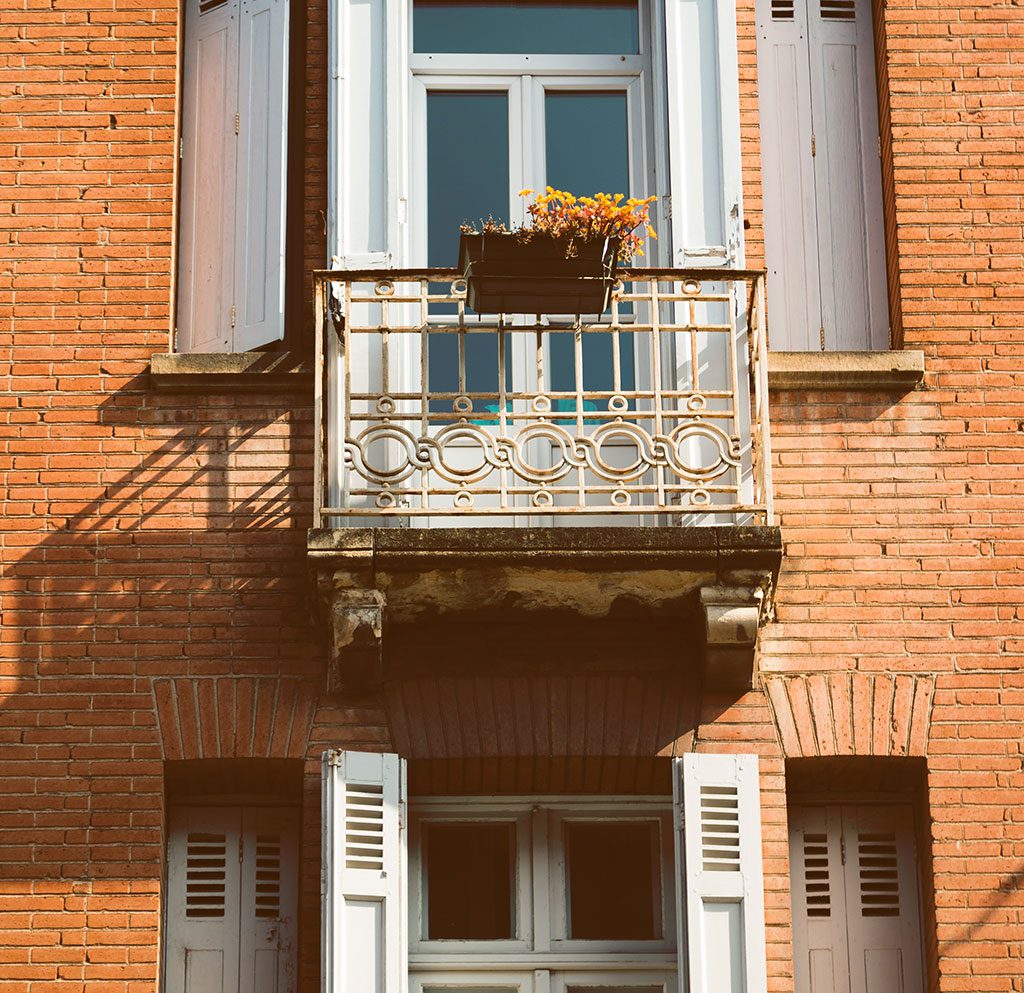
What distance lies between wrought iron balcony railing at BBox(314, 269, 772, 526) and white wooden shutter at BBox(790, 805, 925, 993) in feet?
5.14

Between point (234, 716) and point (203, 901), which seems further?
point (203, 901)

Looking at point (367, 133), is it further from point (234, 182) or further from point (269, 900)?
point (269, 900)

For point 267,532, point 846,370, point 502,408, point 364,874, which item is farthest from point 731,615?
point 267,532

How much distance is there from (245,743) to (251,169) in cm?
296

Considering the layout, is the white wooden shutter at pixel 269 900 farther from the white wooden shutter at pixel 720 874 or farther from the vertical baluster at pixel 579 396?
the vertical baluster at pixel 579 396

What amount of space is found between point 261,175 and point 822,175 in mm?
2823

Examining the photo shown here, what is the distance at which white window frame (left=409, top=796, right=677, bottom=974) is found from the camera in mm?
9695

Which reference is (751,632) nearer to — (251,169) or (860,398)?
(860,398)

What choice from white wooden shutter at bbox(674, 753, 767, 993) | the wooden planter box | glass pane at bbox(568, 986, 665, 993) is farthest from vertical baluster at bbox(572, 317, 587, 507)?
glass pane at bbox(568, 986, 665, 993)

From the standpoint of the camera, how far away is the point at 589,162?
10.7 metres

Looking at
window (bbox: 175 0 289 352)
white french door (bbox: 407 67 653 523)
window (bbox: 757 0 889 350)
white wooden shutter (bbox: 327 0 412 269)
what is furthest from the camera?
window (bbox: 757 0 889 350)

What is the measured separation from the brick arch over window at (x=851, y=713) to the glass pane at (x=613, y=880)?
856 millimetres

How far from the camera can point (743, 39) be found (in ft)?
35.3

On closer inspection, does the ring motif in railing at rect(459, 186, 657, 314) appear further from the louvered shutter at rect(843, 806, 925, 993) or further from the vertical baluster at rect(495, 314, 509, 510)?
the louvered shutter at rect(843, 806, 925, 993)
